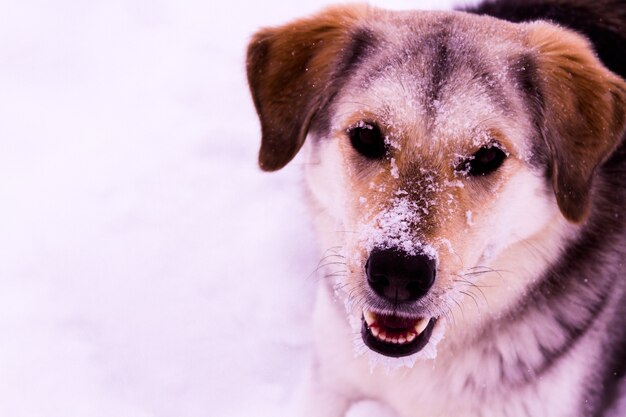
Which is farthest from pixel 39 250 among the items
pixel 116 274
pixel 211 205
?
pixel 211 205

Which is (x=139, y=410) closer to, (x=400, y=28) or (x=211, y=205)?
(x=211, y=205)

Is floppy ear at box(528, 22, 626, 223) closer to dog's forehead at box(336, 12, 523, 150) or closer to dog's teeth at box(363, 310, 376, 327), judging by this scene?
dog's forehead at box(336, 12, 523, 150)

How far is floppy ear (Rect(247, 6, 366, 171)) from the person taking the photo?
8.40 ft

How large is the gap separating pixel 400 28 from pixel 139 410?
7.13ft

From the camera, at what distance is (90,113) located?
14.9ft

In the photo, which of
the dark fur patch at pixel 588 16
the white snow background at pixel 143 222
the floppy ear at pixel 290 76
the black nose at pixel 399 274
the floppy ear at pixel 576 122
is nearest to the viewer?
the black nose at pixel 399 274

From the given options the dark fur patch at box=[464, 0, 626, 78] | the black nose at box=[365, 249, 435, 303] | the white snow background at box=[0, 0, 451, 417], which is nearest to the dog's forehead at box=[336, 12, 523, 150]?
the black nose at box=[365, 249, 435, 303]

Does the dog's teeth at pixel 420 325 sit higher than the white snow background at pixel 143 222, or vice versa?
the dog's teeth at pixel 420 325

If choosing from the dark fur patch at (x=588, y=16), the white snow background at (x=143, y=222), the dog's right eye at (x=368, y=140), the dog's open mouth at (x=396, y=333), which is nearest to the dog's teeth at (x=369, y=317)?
the dog's open mouth at (x=396, y=333)

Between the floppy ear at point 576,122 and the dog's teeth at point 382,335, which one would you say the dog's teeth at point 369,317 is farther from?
the floppy ear at point 576,122

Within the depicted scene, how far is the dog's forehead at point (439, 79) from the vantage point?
7.43 feet

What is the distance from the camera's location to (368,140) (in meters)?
2.39

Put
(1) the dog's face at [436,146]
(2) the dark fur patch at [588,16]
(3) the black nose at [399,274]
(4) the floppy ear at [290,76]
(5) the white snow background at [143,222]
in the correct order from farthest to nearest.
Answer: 1. (5) the white snow background at [143,222]
2. (2) the dark fur patch at [588,16]
3. (4) the floppy ear at [290,76]
4. (1) the dog's face at [436,146]
5. (3) the black nose at [399,274]

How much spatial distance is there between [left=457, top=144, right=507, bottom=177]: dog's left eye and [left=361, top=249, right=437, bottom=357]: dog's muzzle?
1.21ft
